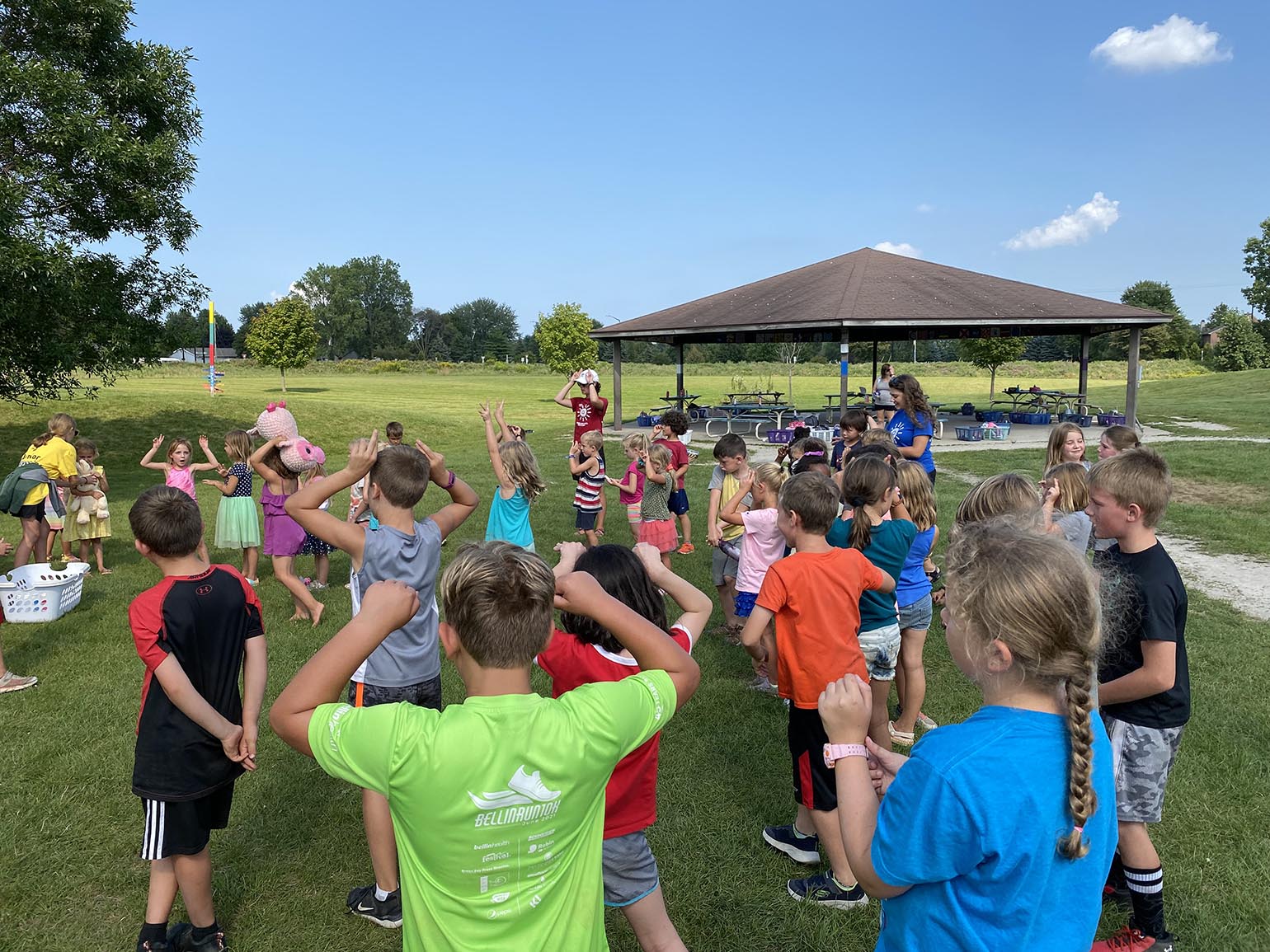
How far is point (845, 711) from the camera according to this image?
1595mm

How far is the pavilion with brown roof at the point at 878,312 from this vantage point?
1936 cm

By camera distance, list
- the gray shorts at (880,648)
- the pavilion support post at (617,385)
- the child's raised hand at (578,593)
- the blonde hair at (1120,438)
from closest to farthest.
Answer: the child's raised hand at (578,593)
the gray shorts at (880,648)
the blonde hair at (1120,438)
the pavilion support post at (617,385)

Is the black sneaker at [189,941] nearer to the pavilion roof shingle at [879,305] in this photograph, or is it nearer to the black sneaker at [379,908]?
the black sneaker at [379,908]

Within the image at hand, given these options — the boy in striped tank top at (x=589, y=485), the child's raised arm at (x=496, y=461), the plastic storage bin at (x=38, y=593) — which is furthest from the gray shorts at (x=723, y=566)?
the plastic storage bin at (x=38, y=593)

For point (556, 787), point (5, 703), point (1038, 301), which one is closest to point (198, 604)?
point (556, 787)

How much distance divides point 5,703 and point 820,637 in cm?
557

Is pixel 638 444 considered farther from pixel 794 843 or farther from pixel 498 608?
pixel 498 608

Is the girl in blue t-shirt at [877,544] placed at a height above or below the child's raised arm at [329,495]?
below

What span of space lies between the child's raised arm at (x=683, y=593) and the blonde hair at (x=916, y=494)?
8.68 feet

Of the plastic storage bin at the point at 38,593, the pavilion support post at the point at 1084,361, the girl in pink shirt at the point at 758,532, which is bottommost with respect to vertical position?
the plastic storage bin at the point at 38,593

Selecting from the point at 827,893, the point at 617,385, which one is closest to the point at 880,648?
the point at 827,893

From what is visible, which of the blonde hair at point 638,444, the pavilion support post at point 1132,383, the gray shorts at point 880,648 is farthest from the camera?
the pavilion support post at point 1132,383

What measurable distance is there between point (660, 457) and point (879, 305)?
14001 millimetres

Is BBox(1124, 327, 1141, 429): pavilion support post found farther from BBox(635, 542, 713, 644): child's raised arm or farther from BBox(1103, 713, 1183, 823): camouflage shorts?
BBox(635, 542, 713, 644): child's raised arm
